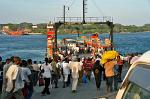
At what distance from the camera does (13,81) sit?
12.3m

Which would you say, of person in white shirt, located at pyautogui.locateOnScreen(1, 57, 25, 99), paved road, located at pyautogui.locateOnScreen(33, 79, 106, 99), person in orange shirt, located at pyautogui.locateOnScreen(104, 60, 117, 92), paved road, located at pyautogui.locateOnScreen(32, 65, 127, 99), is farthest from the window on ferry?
paved road, located at pyautogui.locateOnScreen(33, 79, 106, 99)

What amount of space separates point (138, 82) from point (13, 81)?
9803 millimetres

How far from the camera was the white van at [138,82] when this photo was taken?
266cm

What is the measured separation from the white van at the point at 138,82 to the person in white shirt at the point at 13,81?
365 inches

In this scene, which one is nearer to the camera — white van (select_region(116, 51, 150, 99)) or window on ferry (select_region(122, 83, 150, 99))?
white van (select_region(116, 51, 150, 99))

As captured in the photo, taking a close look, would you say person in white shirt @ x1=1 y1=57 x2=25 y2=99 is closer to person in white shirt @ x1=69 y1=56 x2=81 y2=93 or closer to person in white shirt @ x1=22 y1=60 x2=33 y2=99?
person in white shirt @ x1=22 y1=60 x2=33 y2=99

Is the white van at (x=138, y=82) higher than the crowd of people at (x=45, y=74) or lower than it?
higher

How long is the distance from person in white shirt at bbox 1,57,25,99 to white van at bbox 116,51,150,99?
927cm

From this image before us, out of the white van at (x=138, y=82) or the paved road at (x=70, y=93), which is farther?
the paved road at (x=70, y=93)

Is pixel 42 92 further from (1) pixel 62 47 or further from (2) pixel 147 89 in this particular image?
(1) pixel 62 47

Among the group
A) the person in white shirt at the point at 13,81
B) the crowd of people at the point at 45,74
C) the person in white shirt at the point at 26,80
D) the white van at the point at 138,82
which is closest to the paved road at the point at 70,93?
the crowd of people at the point at 45,74

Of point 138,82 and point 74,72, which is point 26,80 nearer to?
point 74,72

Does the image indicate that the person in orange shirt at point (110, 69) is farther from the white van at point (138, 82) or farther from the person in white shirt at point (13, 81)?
the white van at point (138, 82)

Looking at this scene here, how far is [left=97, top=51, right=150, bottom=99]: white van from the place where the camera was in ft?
8.73
